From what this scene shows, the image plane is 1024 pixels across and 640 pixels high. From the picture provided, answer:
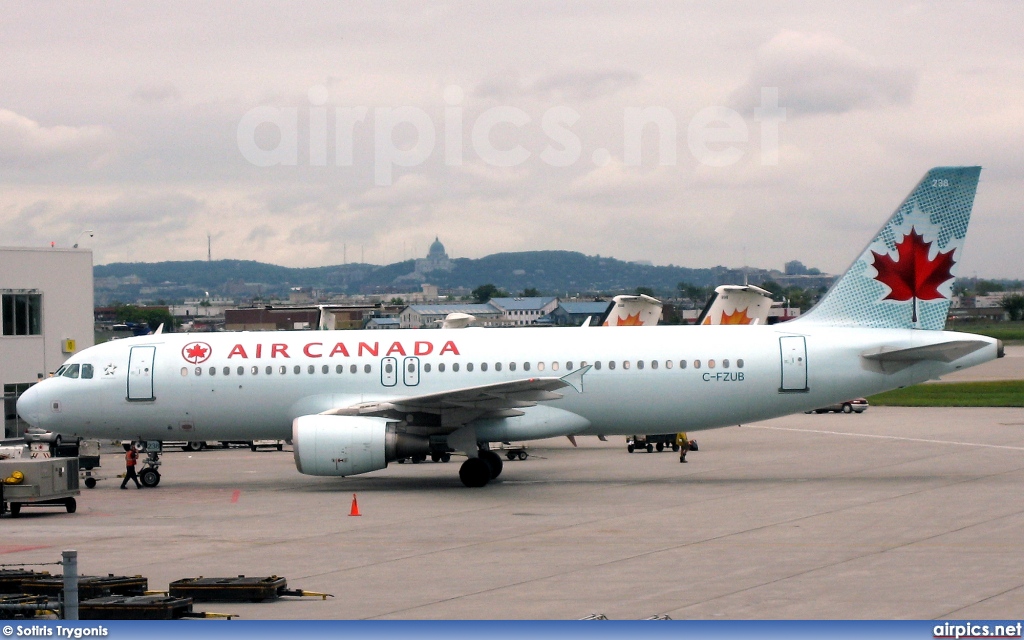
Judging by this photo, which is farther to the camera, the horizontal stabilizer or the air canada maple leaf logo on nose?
the air canada maple leaf logo on nose

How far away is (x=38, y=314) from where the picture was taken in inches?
1837

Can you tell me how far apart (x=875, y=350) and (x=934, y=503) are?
220 inches

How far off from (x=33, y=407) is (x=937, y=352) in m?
23.6

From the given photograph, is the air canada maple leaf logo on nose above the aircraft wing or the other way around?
above

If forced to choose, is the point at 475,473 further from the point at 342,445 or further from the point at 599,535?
the point at 599,535

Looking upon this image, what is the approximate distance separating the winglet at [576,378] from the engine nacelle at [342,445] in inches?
178

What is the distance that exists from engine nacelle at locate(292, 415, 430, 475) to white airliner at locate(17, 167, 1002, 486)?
38cm

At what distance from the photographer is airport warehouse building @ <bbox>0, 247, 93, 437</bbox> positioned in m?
45.6

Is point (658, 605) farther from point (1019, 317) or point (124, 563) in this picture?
point (1019, 317)

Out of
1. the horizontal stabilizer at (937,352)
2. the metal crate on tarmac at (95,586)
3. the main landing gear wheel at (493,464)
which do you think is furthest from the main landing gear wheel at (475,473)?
the metal crate on tarmac at (95,586)

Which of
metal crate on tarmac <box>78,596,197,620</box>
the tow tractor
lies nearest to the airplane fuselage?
the tow tractor

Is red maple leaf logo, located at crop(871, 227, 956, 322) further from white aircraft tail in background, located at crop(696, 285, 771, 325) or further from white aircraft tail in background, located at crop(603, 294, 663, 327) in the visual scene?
white aircraft tail in background, located at crop(603, 294, 663, 327)

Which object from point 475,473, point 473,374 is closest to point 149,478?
point 475,473

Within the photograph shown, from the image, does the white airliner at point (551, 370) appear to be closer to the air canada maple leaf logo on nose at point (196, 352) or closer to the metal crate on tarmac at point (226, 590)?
the air canada maple leaf logo on nose at point (196, 352)
